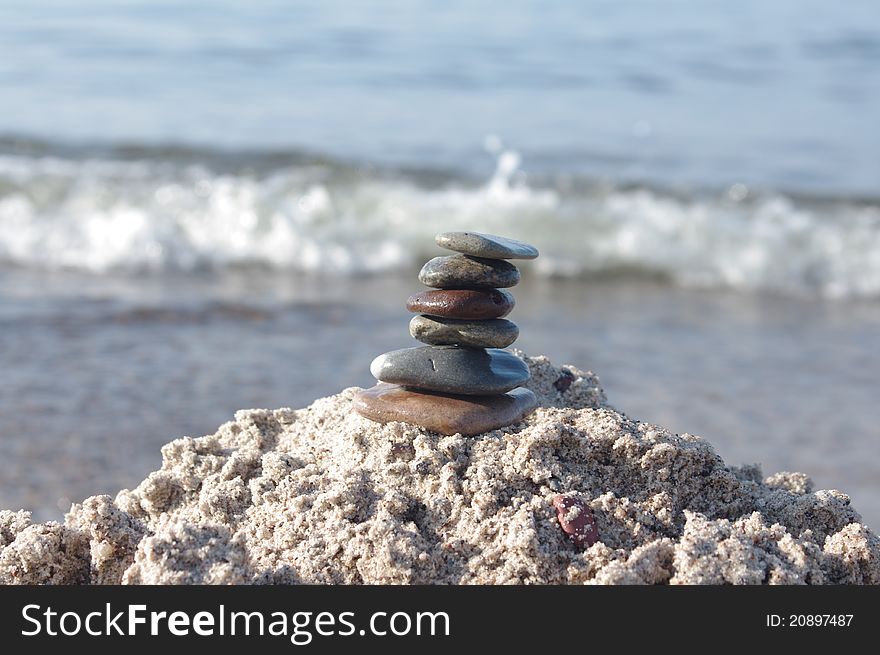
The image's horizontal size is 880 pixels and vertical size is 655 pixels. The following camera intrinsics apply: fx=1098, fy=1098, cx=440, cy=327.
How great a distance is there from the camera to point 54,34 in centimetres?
1617

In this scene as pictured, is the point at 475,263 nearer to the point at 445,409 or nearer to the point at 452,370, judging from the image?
the point at 452,370

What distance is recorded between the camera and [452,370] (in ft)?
9.23

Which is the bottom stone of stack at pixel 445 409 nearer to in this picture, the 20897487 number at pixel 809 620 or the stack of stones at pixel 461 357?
the stack of stones at pixel 461 357

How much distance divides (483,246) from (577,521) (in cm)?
76

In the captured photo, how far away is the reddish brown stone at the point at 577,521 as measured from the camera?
7.84 feet

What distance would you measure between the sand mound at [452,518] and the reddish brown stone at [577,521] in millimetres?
19

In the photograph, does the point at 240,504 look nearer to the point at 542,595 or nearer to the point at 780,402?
the point at 542,595

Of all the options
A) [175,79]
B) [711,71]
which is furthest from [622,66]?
[175,79]

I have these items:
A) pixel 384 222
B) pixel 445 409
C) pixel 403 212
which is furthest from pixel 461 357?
pixel 403 212

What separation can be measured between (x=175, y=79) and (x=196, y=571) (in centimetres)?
1262

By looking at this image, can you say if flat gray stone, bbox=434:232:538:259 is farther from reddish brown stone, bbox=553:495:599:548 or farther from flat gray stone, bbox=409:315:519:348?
reddish brown stone, bbox=553:495:599:548

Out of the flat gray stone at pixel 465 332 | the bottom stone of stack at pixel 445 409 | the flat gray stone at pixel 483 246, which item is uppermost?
the flat gray stone at pixel 483 246

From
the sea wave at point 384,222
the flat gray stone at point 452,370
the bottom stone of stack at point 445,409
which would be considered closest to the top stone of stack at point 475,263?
the flat gray stone at point 452,370

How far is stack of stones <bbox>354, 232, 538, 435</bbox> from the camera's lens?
9.09 ft
